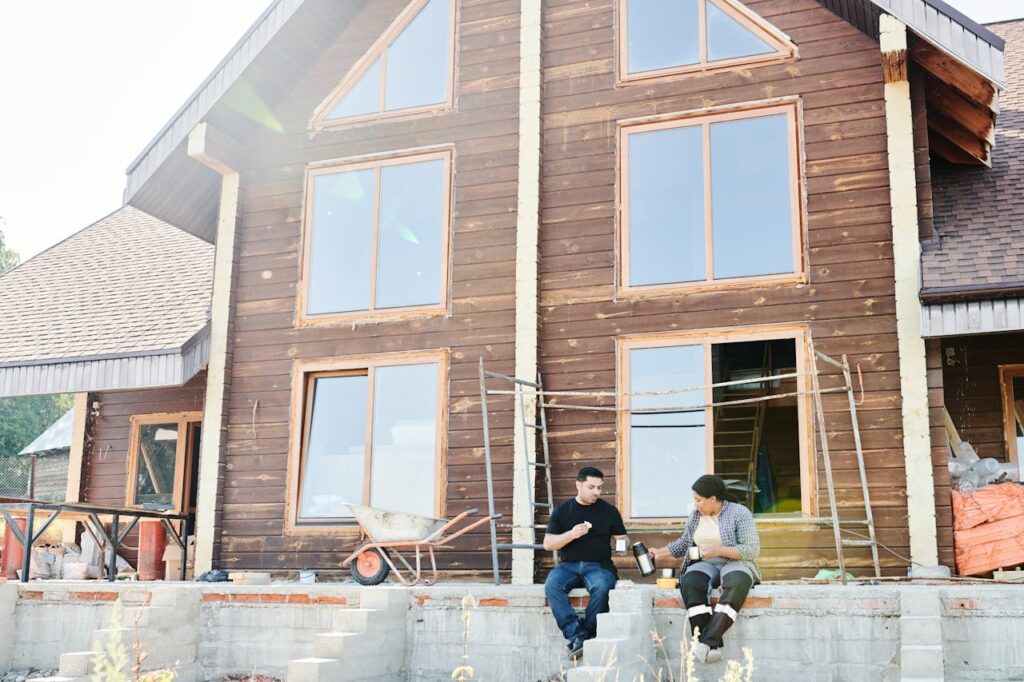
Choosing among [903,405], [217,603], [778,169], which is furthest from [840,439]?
[217,603]

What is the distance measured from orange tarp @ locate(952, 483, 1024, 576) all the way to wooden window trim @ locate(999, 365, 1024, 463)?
2.10 meters

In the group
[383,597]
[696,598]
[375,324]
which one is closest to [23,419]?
[375,324]

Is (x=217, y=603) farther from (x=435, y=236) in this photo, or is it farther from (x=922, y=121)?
(x=922, y=121)

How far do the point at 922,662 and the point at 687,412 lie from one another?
4121 mm

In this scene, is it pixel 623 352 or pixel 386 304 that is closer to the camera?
pixel 623 352

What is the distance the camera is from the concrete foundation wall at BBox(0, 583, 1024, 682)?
7.59 meters

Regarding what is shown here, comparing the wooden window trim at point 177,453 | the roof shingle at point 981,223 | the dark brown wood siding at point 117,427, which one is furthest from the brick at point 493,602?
the dark brown wood siding at point 117,427

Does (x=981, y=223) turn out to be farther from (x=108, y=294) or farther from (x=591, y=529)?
(x=108, y=294)

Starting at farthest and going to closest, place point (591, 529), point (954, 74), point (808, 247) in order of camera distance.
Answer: point (808, 247)
point (954, 74)
point (591, 529)

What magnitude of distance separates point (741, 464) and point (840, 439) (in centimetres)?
130

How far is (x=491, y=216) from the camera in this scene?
1206 cm

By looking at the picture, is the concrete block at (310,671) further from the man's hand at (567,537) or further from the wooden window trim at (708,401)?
the wooden window trim at (708,401)

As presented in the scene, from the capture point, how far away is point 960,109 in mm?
11203

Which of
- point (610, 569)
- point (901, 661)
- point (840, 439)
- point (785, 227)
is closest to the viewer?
point (901, 661)
